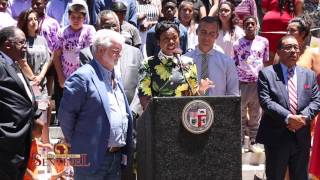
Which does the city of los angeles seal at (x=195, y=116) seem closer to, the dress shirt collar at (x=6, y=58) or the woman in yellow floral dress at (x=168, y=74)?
the woman in yellow floral dress at (x=168, y=74)

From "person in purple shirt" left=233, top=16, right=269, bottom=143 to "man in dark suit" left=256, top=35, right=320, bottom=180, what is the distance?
216 centimetres

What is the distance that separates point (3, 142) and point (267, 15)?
651 centimetres

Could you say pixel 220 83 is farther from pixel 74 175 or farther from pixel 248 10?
pixel 248 10

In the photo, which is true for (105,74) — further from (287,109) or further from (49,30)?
(49,30)

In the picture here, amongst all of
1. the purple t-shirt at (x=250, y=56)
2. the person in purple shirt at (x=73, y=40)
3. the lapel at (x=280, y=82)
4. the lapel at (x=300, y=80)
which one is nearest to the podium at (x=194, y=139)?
the lapel at (x=280, y=82)

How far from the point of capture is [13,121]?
17.7 feet

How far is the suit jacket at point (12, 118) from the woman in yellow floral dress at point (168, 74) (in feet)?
4.38

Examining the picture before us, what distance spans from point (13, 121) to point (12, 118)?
0.03 m

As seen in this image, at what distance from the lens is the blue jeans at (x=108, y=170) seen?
18.4 feet

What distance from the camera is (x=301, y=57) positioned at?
26.6 feet

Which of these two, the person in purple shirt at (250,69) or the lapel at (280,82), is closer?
the lapel at (280,82)

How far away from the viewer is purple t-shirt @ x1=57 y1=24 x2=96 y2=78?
8844 millimetres

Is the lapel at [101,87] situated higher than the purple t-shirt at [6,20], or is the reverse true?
the purple t-shirt at [6,20]

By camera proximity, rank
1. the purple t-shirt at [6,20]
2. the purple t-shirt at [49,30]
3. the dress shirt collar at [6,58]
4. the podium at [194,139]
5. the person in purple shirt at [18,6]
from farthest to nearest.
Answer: the person in purple shirt at [18,6], the purple t-shirt at [49,30], the purple t-shirt at [6,20], the dress shirt collar at [6,58], the podium at [194,139]
